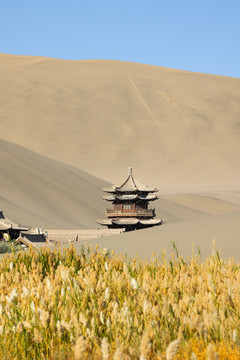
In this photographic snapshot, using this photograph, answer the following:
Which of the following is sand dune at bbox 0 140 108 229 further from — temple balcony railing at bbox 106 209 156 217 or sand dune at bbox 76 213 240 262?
sand dune at bbox 76 213 240 262

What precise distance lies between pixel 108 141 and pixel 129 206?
349ft

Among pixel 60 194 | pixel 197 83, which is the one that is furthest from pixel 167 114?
pixel 60 194

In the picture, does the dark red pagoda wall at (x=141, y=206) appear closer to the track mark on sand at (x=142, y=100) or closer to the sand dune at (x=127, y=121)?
the sand dune at (x=127, y=121)

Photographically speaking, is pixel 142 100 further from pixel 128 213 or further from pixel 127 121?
pixel 128 213

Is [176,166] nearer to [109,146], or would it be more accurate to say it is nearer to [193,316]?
[109,146]

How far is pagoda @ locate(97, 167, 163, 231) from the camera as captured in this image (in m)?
56.0

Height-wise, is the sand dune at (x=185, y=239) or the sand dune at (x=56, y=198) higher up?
the sand dune at (x=56, y=198)

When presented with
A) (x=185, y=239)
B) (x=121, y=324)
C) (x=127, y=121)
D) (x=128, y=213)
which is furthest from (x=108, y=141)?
(x=121, y=324)

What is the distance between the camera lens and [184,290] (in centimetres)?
784

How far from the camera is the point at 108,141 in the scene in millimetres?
162250

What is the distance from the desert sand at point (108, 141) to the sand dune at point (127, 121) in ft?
0.85

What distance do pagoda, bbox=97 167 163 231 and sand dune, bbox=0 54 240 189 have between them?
83112 millimetres

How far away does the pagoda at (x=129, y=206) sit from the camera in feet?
184

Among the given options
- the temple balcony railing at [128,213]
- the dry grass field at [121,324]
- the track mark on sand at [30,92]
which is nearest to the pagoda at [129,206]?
the temple balcony railing at [128,213]
